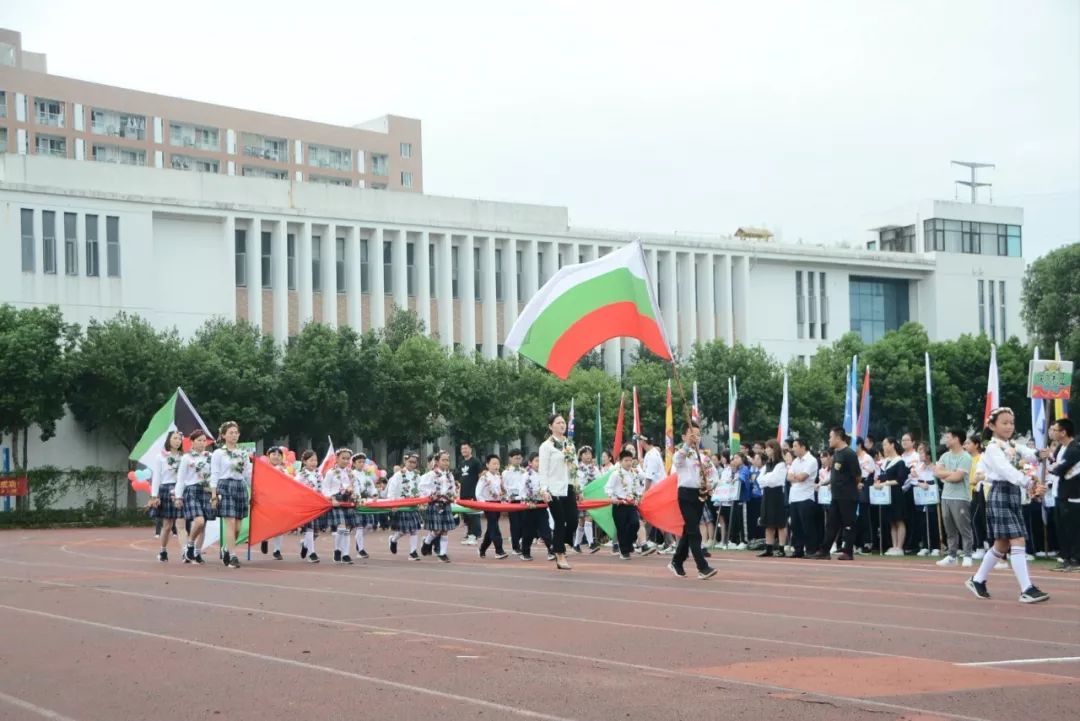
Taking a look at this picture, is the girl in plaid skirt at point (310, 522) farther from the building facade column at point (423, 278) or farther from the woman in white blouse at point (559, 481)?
the building facade column at point (423, 278)

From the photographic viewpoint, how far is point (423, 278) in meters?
74.9

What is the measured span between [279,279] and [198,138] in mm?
38860

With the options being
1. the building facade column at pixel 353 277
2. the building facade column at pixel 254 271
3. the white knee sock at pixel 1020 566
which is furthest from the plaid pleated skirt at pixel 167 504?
the building facade column at pixel 353 277

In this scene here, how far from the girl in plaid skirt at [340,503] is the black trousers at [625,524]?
4.53 m

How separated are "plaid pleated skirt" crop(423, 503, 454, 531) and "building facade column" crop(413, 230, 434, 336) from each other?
5015cm

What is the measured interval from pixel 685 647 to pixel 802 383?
5869 centimetres

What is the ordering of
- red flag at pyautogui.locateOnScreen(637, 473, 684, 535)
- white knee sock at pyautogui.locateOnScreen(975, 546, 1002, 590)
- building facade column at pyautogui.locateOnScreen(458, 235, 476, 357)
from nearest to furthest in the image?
white knee sock at pyautogui.locateOnScreen(975, 546, 1002, 590) < red flag at pyautogui.locateOnScreen(637, 473, 684, 535) < building facade column at pyautogui.locateOnScreen(458, 235, 476, 357)

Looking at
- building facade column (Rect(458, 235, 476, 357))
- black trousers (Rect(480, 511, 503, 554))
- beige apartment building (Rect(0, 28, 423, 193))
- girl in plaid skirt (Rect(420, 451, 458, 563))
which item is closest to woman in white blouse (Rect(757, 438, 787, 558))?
black trousers (Rect(480, 511, 503, 554))

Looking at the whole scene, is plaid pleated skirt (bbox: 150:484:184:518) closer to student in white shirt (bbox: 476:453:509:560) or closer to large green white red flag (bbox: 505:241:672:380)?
student in white shirt (bbox: 476:453:509:560)

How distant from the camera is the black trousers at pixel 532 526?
24.5 meters

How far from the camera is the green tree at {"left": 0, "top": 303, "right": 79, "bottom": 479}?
5244 centimetres

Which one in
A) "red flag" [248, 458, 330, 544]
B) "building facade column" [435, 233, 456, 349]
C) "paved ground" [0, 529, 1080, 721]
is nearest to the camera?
"paved ground" [0, 529, 1080, 721]

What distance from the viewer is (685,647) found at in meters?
11.5

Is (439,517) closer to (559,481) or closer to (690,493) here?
(559,481)
